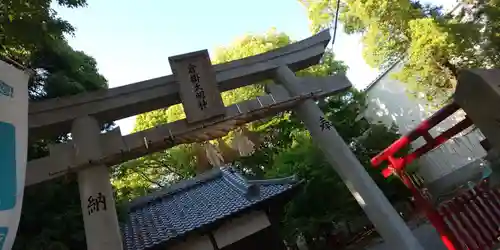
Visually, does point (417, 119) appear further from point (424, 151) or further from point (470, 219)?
point (470, 219)

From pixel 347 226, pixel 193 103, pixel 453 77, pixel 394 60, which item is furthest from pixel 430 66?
pixel 193 103

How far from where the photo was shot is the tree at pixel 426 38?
1397 cm

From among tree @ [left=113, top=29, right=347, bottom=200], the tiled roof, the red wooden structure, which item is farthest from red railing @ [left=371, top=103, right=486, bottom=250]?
tree @ [left=113, top=29, right=347, bottom=200]

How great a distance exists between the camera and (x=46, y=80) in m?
7.29

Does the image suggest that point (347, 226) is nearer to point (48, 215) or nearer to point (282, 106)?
point (282, 106)

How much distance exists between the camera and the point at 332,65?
23.0 metres

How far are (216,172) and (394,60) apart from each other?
31.4ft

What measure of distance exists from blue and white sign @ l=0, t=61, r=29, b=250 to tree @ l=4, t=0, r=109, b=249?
0.49m

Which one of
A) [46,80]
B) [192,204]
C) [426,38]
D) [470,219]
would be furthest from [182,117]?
[470,219]

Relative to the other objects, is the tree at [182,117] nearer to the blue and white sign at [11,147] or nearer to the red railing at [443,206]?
the red railing at [443,206]

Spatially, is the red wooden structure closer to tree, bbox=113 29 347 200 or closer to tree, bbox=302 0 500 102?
tree, bbox=302 0 500 102

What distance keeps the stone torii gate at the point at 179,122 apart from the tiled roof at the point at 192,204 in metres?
3.78

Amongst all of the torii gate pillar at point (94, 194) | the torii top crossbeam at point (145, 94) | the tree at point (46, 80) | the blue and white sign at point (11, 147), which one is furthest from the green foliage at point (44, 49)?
the blue and white sign at point (11, 147)

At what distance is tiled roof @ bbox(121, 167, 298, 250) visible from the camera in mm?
9688
